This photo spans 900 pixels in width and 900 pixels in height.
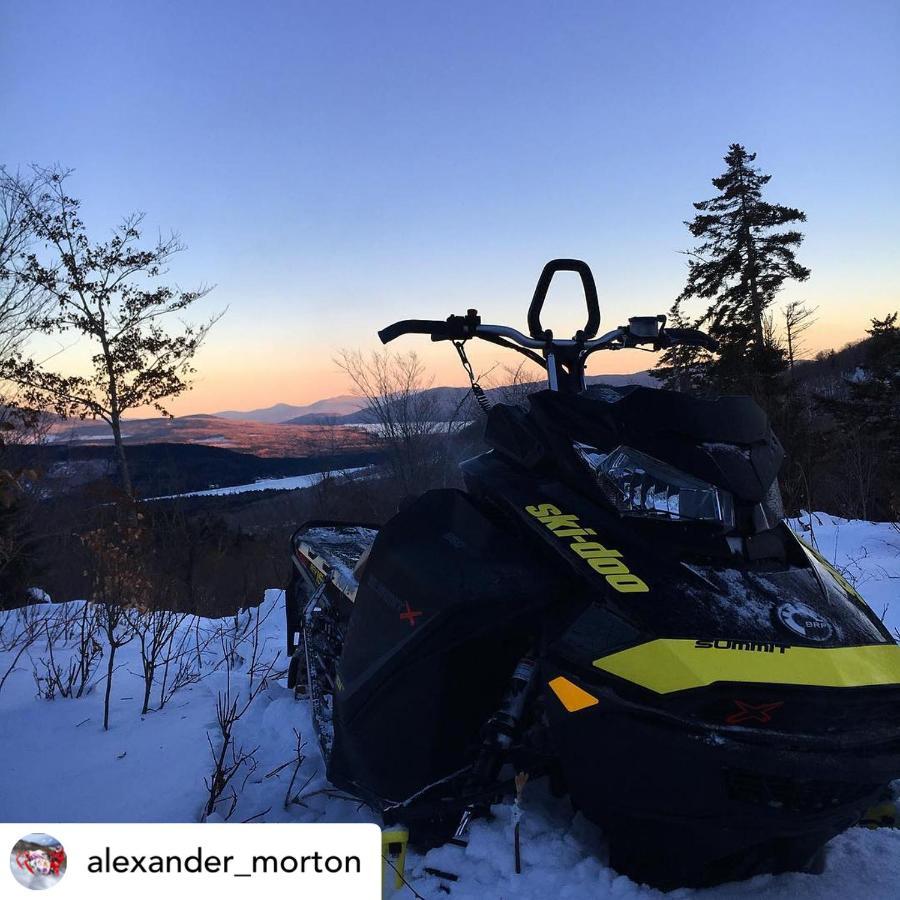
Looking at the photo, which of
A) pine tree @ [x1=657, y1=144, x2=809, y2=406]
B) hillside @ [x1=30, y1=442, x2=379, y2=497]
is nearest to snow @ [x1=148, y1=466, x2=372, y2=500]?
hillside @ [x1=30, y1=442, x2=379, y2=497]

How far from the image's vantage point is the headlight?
145 centimetres

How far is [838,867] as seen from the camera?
161 cm

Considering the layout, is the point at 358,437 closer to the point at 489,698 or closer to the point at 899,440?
the point at 899,440

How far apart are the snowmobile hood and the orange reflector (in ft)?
1.72

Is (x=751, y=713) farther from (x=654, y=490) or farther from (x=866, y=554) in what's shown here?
(x=866, y=554)

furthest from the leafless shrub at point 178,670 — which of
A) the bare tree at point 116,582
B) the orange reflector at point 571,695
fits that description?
the orange reflector at point 571,695

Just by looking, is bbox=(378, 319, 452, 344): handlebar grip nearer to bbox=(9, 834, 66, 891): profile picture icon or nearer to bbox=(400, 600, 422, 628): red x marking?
bbox=(400, 600, 422, 628): red x marking

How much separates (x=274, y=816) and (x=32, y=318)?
15901 millimetres

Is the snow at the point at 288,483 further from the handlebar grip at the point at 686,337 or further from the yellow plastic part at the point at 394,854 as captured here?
A: the yellow plastic part at the point at 394,854

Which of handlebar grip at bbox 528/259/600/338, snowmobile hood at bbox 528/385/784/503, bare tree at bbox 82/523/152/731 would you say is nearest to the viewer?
snowmobile hood at bbox 528/385/784/503

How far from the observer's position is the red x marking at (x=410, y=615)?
1.67 meters

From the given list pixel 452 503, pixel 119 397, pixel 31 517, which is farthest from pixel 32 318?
pixel 452 503

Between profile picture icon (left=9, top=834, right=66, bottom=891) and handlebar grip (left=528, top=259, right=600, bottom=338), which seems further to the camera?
handlebar grip (left=528, top=259, right=600, bottom=338)

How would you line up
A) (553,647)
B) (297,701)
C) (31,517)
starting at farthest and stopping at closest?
(31,517), (297,701), (553,647)
